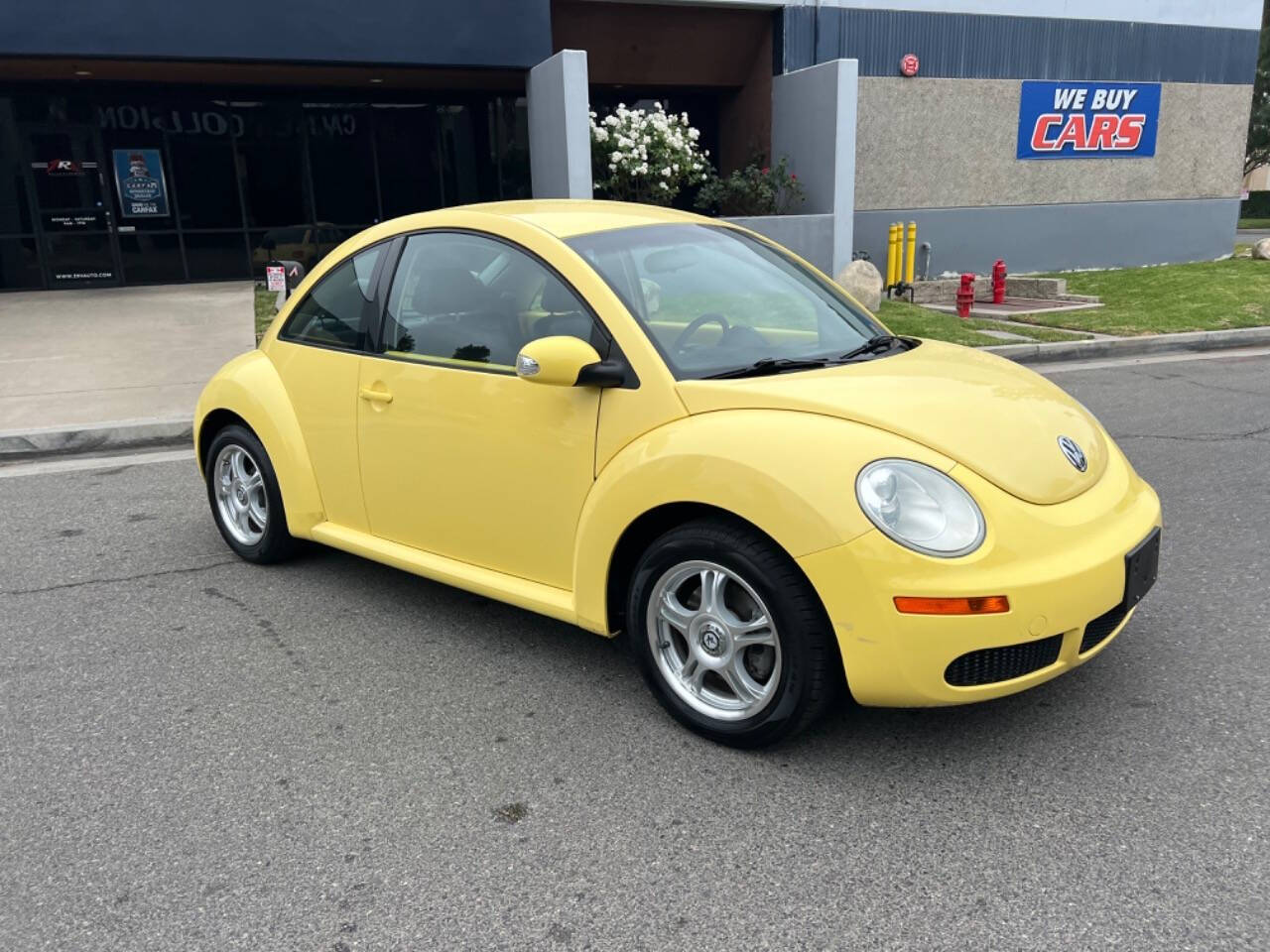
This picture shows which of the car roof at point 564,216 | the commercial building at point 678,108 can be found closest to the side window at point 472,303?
the car roof at point 564,216

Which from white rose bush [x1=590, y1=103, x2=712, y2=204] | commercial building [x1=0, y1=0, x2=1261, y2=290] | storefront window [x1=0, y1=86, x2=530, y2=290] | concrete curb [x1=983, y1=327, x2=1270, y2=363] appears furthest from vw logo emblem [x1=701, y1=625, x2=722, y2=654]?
storefront window [x1=0, y1=86, x2=530, y2=290]

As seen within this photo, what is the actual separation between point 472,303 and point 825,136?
12.4m

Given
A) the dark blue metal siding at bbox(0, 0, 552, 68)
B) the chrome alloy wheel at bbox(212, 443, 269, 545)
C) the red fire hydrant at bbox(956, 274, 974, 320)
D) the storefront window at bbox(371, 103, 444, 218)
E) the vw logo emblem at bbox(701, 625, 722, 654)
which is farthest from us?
the storefront window at bbox(371, 103, 444, 218)

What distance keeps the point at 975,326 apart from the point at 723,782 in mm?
10442

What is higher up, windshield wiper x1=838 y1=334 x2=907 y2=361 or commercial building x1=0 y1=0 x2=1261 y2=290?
commercial building x1=0 y1=0 x2=1261 y2=290

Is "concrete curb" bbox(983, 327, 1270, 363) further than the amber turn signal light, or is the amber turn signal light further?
"concrete curb" bbox(983, 327, 1270, 363)

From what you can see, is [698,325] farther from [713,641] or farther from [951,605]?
[951,605]

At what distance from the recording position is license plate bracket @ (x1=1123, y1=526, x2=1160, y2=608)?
287 cm

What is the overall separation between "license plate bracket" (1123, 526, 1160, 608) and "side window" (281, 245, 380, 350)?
9.58 feet

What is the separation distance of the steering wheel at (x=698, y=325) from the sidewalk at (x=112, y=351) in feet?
18.6

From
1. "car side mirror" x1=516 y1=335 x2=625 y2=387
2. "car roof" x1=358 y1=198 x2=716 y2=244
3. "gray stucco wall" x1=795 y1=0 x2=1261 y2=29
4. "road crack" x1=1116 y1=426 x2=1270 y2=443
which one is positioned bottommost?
"road crack" x1=1116 y1=426 x2=1270 y2=443

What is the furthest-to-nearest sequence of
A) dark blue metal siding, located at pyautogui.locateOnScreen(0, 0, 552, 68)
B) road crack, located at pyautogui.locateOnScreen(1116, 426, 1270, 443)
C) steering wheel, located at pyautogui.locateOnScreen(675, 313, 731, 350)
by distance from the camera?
dark blue metal siding, located at pyautogui.locateOnScreen(0, 0, 552, 68), road crack, located at pyautogui.locateOnScreen(1116, 426, 1270, 443), steering wheel, located at pyautogui.locateOnScreen(675, 313, 731, 350)

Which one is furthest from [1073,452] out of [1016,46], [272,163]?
[272,163]

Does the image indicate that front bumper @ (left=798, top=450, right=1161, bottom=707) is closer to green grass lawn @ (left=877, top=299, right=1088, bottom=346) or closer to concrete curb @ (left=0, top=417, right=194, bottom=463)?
concrete curb @ (left=0, top=417, right=194, bottom=463)
